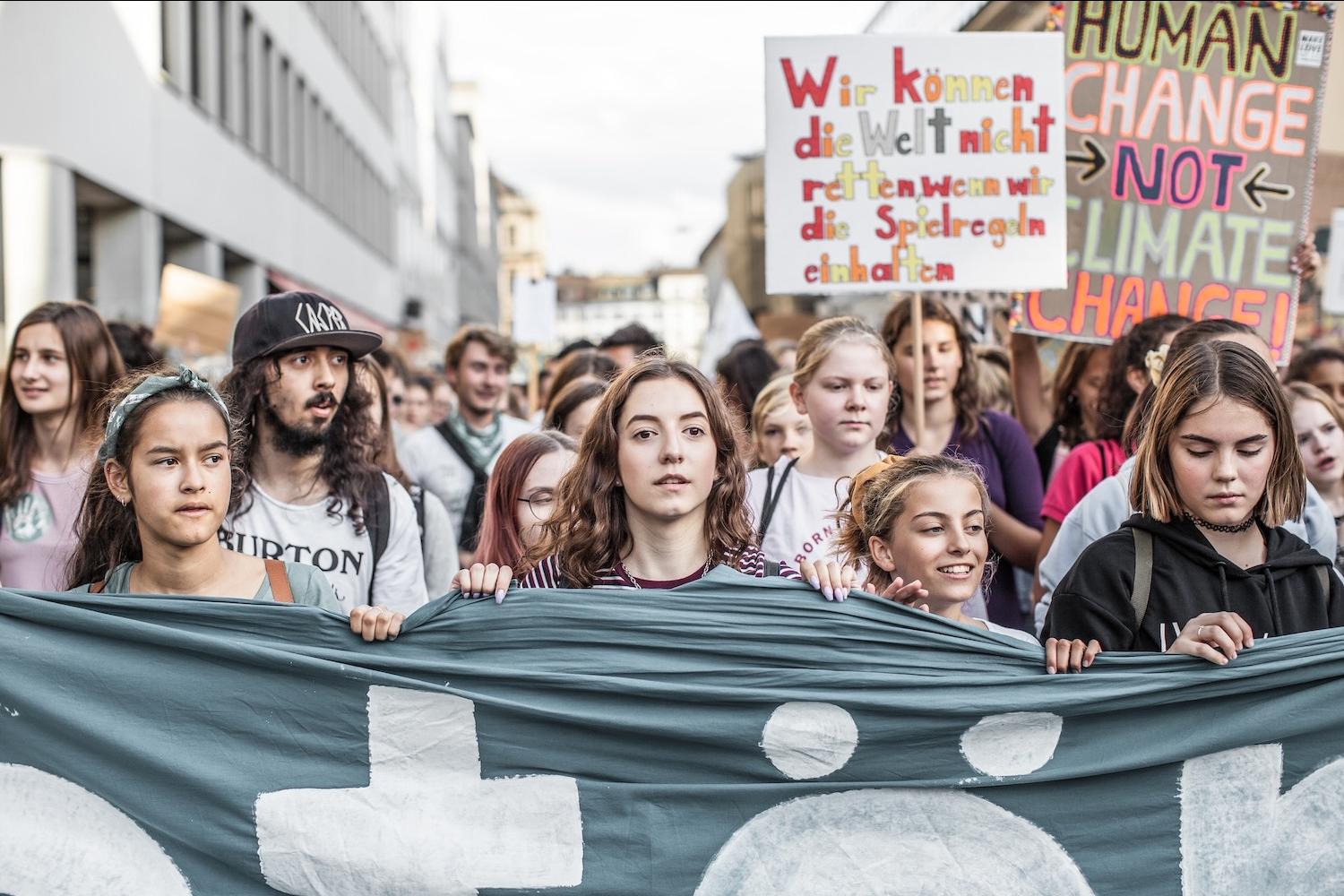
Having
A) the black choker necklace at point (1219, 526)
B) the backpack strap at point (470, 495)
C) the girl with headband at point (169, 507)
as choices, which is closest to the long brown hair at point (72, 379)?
the girl with headband at point (169, 507)

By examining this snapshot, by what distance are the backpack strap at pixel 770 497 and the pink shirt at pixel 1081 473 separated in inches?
30.1

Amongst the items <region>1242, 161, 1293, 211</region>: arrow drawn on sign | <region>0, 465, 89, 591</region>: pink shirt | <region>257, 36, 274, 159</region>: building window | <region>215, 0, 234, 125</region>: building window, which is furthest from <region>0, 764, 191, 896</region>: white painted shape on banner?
<region>257, 36, 274, 159</region>: building window

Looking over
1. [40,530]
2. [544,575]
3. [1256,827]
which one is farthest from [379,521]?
[1256,827]

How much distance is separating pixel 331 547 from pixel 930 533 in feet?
4.80

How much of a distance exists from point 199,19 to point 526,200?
136078 millimetres

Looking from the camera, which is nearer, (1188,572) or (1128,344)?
(1188,572)

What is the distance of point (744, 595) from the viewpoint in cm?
305

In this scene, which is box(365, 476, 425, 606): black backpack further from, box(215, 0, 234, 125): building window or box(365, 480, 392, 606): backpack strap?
box(215, 0, 234, 125): building window

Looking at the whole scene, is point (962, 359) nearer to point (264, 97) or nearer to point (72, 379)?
point (72, 379)

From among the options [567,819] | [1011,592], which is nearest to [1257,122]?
[1011,592]

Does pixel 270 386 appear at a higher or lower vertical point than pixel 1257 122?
lower

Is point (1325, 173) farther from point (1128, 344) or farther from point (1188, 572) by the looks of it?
point (1188, 572)

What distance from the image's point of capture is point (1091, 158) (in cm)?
594

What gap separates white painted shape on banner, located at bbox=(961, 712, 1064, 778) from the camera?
3.00 m
